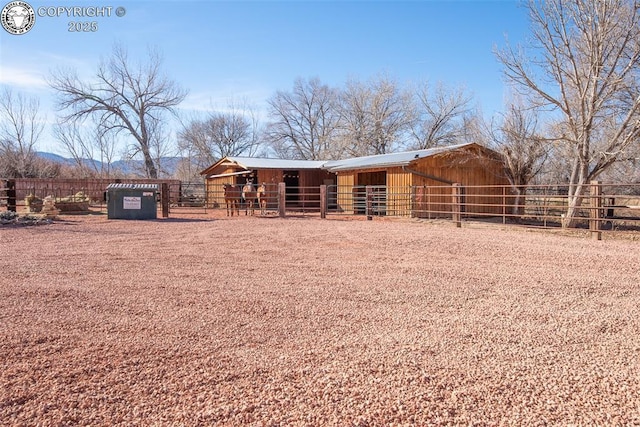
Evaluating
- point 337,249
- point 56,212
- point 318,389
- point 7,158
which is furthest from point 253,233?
point 7,158

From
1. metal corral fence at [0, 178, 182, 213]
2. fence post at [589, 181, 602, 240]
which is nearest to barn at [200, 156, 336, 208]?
metal corral fence at [0, 178, 182, 213]

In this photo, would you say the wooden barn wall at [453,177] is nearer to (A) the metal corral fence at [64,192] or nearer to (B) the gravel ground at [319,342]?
(A) the metal corral fence at [64,192]

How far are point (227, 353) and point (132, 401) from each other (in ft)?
2.47

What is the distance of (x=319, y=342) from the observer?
3.20 meters

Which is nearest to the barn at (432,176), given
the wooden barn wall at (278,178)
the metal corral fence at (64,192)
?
the wooden barn wall at (278,178)

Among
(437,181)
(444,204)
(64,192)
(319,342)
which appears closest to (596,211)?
(444,204)

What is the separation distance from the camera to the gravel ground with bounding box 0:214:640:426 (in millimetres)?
2289

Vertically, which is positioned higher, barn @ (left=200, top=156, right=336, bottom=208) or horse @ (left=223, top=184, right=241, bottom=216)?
barn @ (left=200, top=156, right=336, bottom=208)

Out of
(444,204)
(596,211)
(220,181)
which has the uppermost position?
(220,181)

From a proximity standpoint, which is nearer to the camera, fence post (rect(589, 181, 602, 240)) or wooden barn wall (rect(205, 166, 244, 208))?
fence post (rect(589, 181, 602, 240))

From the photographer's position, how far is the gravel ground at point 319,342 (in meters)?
2.29

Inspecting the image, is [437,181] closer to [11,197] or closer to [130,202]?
[130,202]

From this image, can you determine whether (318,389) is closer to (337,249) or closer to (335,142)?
(337,249)

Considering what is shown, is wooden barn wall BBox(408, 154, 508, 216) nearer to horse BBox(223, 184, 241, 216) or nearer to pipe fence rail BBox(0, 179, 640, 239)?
pipe fence rail BBox(0, 179, 640, 239)
